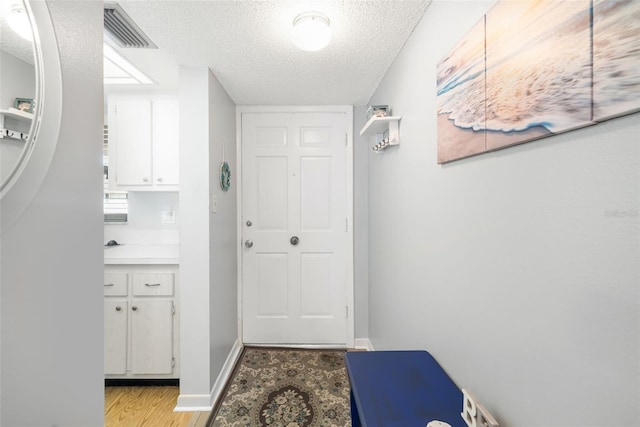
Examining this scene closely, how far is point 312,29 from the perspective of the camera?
1.34 metres

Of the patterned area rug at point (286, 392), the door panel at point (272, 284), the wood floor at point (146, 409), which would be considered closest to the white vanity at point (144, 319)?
the wood floor at point (146, 409)

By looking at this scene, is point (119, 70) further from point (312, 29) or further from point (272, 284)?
point (272, 284)

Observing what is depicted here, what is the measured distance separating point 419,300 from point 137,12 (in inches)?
77.6

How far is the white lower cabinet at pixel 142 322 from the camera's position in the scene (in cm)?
202

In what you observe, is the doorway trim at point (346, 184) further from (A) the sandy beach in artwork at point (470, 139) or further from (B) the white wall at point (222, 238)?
(A) the sandy beach in artwork at point (470, 139)

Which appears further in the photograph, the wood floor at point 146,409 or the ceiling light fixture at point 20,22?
the wood floor at point 146,409

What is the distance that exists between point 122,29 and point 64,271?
4.52ft

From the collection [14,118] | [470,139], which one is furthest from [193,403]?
[470,139]

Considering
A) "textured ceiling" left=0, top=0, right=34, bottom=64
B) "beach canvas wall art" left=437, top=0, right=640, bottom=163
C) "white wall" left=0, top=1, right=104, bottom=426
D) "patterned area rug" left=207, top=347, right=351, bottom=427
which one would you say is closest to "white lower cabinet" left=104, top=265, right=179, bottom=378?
"patterned area rug" left=207, top=347, right=351, bottom=427

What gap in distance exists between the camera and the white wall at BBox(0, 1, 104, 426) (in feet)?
2.09

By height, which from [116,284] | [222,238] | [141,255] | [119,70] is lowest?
[116,284]

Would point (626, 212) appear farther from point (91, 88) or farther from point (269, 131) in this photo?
point (269, 131)

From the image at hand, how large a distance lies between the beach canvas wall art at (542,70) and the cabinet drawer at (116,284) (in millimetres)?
2272

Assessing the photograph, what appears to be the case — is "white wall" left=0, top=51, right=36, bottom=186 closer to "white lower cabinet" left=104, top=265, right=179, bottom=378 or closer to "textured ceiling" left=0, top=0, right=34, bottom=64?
"textured ceiling" left=0, top=0, right=34, bottom=64
